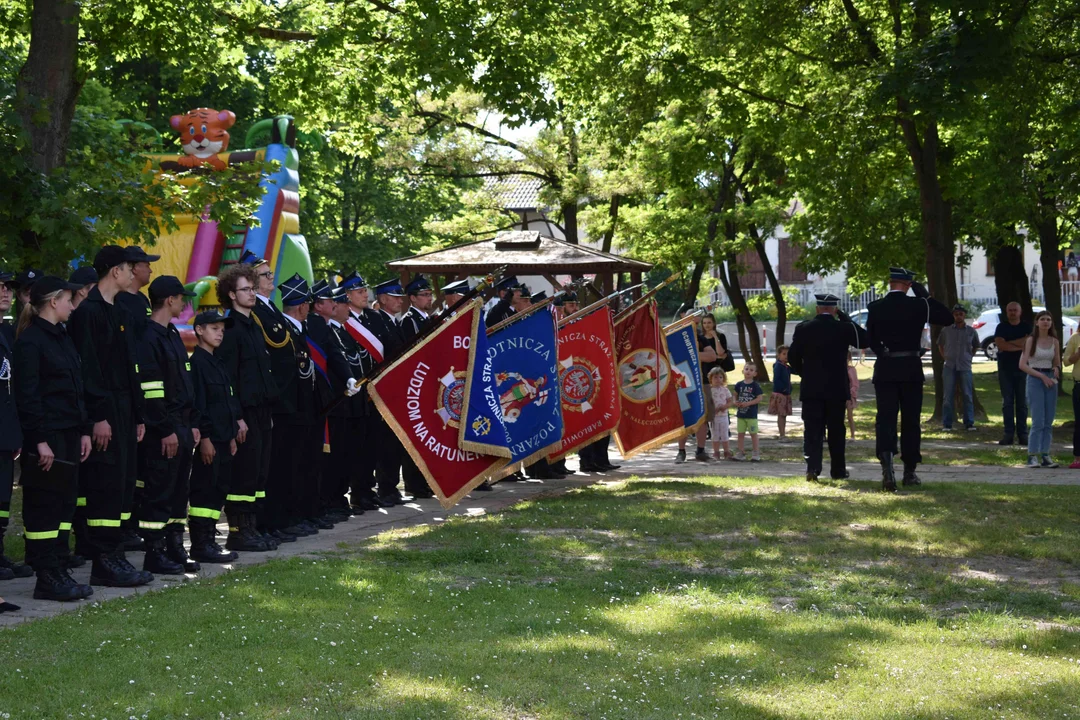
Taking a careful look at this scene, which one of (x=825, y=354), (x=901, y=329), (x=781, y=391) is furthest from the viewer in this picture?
(x=781, y=391)

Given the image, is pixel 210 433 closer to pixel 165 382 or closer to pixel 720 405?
pixel 165 382

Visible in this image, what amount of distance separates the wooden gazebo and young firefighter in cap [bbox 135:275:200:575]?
8.32 m

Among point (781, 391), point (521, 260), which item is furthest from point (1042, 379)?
point (521, 260)

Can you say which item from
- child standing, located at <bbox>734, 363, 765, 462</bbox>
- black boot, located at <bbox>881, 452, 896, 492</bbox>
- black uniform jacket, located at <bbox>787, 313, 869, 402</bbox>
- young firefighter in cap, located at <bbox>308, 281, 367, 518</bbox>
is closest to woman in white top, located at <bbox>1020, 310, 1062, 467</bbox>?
black uniform jacket, located at <bbox>787, 313, 869, 402</bbox>

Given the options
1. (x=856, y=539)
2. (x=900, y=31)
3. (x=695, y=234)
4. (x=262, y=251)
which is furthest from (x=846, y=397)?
(x=695, y=234)

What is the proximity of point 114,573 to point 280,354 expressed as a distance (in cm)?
267

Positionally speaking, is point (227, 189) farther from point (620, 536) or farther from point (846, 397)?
point (846, 397)

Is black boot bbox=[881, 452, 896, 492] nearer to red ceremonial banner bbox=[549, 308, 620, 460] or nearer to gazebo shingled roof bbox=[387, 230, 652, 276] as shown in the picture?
red ceremonial banner bbox=[549, 308, 620, 460]

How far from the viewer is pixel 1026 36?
1529cm

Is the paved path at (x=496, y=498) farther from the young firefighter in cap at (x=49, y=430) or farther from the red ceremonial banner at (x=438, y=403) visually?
the red ceremonial banner at (x=438, y=403)

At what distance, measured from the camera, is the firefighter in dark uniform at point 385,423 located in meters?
13.6

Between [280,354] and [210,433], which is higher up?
[280,354]

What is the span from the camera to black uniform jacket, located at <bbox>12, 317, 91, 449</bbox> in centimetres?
822

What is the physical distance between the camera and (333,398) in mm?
12047
